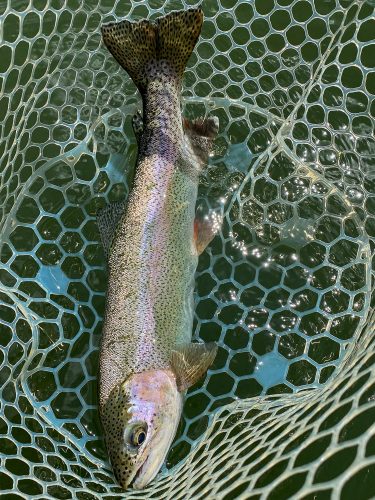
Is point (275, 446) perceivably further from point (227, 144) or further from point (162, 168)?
point (227, 144)

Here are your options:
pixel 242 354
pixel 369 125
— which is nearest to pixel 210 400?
pixel 242 354

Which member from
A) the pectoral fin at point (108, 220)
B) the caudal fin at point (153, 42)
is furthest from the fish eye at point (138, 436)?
the caudal fin at point (153, 42)

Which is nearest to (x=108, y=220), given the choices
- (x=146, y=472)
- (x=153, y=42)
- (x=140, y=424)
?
(x=153, y=42)

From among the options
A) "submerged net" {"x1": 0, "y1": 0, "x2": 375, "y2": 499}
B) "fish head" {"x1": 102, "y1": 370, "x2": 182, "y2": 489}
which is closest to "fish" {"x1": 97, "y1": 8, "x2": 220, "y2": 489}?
"fish head" {"x1": 102, "y1": 370, "x2": 182, "y2": 489}

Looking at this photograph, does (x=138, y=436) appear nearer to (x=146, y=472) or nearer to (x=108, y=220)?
(x=146, y=472)

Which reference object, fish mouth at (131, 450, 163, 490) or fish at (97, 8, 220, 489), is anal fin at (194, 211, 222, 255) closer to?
fish at (97, 8, 220, 489)
